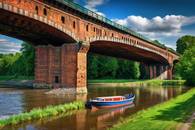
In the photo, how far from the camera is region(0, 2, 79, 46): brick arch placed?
4338 cm

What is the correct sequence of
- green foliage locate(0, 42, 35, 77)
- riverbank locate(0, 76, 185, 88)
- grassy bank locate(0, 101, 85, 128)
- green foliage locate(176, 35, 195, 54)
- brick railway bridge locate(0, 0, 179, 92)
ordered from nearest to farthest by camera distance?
grassy bank locate(0, 101, 85, 128)
brick railway bridge locate(0, 0, 179, 92)
riverbank locate(0, 76, 185, 88)
green foliage locate(0, 42, 35, 77)
green foliage locate(176, 35, 195, 54)

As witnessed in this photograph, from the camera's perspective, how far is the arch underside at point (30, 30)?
4555cm

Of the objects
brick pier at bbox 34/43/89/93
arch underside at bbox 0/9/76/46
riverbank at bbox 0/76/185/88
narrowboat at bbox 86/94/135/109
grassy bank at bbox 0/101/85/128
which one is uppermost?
arch underside at bbox 0/9/76/46

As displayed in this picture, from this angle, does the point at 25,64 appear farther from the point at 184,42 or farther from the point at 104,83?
the point at 184,42

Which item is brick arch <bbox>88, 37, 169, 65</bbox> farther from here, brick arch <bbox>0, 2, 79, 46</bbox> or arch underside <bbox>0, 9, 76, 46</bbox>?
brick arch <bbox>0, 2, 79, 46</bbox>

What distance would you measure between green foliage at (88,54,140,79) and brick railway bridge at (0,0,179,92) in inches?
1666

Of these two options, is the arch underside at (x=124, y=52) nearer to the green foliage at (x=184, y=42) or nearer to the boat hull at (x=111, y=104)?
the boat hull at (x=111, y=104)

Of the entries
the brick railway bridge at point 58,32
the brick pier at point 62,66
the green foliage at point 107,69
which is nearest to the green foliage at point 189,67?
the brick railway bridge at point 58,32

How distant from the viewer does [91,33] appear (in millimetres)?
62906

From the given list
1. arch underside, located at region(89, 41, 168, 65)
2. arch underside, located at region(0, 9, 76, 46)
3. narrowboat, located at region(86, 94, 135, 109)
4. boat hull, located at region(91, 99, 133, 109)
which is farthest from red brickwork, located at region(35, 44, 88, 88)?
boat hull, located at region(91, 99, 133, 109)

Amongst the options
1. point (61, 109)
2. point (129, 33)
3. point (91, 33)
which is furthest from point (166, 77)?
point (61, 109)

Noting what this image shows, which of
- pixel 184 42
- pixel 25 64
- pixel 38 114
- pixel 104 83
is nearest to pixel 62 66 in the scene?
pixel 38 114

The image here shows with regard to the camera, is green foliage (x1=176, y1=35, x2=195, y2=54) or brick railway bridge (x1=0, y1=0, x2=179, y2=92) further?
green foliage (x1=176, y1=35, x2=195, y2=54)

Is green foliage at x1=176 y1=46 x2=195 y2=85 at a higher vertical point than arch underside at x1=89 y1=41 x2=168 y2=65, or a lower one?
lower
